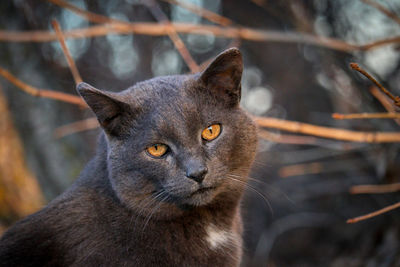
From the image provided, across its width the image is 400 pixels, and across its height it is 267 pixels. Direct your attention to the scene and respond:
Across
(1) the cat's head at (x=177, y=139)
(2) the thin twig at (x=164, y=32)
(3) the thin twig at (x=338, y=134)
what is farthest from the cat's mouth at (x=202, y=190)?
(2) the thin twig at (x=164, y=32)

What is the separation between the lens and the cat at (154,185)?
1.93m

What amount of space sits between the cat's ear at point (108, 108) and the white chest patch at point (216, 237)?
707 millimetres

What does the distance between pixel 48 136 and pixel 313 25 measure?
10.8 ft

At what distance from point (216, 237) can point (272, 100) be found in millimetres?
4774

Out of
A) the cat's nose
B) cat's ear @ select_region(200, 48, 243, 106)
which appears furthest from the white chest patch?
cat's ear @ select_region(200, 48, 243, 106)

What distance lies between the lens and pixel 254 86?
6398 millimetres

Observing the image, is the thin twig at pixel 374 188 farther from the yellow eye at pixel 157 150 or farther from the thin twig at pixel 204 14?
the thin twig at pixel 204 14

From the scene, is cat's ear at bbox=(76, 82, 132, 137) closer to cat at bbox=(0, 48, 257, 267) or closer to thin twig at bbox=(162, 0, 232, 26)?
cat at bbox=(0, 48, 257, 267)

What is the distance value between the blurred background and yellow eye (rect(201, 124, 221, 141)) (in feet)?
1.93

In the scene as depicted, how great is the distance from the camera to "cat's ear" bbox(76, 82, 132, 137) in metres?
1.87

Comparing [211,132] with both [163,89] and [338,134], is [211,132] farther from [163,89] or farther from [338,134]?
[338,134]

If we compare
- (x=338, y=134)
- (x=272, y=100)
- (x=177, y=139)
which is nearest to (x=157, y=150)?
(x=177, y=139)

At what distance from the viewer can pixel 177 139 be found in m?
1.95

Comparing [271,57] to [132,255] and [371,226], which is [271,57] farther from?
[132,255]
